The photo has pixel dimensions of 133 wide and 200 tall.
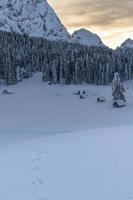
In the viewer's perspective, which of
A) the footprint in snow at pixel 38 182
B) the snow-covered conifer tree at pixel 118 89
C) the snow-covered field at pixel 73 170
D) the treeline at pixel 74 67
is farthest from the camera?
the treeline at pixel 74 67

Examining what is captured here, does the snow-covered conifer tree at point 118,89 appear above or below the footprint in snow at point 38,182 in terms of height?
below

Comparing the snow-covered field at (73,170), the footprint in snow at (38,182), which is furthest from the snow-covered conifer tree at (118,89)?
the footprint in snow at (38,182)

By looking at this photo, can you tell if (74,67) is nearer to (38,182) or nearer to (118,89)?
(118,89)

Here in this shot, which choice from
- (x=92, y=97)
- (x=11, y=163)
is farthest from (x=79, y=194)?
(x=92, y=97)

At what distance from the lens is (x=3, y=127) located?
74375 millimetres

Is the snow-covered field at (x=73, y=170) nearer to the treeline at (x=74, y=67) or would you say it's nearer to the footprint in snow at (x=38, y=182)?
the footprint in snow at (x=38, y=182)

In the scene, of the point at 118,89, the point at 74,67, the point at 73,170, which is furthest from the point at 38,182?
the point at 74,67

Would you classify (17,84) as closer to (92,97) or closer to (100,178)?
(92,97)

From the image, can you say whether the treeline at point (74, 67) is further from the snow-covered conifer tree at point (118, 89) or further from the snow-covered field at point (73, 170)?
the snow-covered field at point (73, 170)

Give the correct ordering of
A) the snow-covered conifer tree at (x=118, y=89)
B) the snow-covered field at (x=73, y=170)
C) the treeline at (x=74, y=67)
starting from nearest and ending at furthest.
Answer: the snow-covered field at (x=73, y=170)
the snow-covered conifer tree at (x=118, y=89)
the treeline at (x=74, y=67)

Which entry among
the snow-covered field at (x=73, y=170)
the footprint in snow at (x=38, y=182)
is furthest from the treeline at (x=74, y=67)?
the footprint in snow at (x=38, y=182)

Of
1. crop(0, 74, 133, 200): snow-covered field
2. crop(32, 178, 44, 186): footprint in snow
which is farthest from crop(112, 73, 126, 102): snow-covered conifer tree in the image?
crop(32, 178, 44, 186): footprint in snow

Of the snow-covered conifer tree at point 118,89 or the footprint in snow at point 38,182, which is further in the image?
the snow-covered conifer tree at point 118,89

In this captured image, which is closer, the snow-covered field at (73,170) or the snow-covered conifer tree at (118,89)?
the snow-covered field at (73,170)
